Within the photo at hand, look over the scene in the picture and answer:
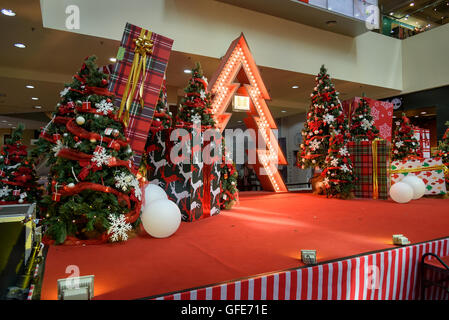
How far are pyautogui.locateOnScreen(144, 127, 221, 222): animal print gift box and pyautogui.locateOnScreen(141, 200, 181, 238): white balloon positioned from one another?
631mm

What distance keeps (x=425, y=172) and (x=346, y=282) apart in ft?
13.2

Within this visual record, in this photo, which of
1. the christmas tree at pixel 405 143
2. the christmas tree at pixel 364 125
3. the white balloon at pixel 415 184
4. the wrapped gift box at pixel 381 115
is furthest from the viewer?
the wrapped gift box at pixel 381 115

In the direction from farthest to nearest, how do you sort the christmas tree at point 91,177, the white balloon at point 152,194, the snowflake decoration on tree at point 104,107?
the white balloon at point 152,194
the snowflake decoration on tree at point 104,107
the christmas tree at point 91,177

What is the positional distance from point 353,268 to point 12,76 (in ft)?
27.2

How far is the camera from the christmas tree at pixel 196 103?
3170 millimetres

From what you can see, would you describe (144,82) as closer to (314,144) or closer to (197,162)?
(197,162)

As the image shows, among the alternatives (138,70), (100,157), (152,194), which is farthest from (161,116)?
(100,157)

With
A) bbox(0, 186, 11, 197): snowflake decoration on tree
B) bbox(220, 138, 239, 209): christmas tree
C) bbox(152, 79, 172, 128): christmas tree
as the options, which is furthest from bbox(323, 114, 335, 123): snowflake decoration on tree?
bbox(0, 186, 11, 197): snowflake decoration on tree

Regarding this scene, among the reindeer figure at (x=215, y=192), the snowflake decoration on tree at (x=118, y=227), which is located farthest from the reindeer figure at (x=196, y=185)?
the snowflake decoration on tree at (x=118, y=227)

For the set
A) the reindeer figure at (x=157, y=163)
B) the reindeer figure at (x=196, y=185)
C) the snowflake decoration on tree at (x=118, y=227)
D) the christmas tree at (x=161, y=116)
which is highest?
the christmas tree at (x=161, y=116)

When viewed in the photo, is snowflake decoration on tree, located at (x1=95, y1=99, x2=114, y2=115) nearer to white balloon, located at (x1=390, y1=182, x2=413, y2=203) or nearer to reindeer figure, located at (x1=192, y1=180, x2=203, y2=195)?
reindeer figure, located at (x1=192, y1=180, x2=203, y2=195)

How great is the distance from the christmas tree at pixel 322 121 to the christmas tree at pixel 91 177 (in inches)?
154

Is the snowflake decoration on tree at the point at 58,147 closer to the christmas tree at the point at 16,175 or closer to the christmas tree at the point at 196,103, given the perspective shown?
the christmas tree at the point at 16,175
